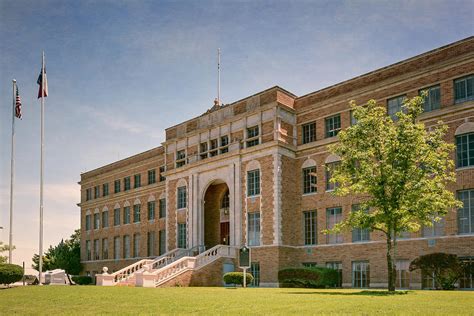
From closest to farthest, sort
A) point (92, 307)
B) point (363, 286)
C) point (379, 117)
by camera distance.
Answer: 1. point (92, 307)
2. point (379, 117)
3. point (363, 286)

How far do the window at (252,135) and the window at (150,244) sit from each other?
18.1 m

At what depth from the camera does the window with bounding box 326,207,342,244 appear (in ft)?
118

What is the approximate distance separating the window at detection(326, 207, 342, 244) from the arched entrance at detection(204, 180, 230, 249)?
10.3m

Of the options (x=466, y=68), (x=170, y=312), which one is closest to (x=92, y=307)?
(x=170, y=312)

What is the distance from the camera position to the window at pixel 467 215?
95.7ft

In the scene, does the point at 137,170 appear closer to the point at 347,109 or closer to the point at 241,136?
the point at 241,136

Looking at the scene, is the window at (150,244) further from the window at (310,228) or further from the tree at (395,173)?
the tree at (395,173)

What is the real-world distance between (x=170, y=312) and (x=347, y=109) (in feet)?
83.7

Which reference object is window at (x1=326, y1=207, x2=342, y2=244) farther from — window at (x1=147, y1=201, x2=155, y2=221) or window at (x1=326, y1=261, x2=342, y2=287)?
window at (x1=147, y1=201, x2=155, y2=221)

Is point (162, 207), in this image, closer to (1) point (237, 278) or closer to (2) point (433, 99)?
(1) point (237, 278)

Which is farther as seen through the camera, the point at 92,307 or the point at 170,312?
the point at 92,307

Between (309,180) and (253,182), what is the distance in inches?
158

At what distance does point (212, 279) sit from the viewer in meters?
36.9

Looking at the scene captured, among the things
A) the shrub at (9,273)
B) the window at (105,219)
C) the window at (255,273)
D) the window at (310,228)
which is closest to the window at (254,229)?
the window at (255,273)
